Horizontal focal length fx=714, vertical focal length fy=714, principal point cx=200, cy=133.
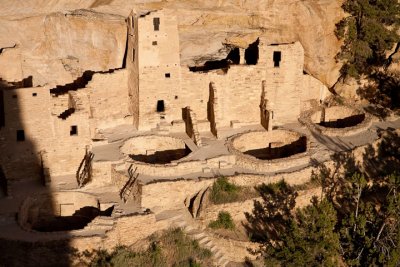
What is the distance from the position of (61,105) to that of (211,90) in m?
6.10

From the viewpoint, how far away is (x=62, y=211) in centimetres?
2577

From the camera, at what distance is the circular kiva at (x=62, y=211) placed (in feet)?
83.1

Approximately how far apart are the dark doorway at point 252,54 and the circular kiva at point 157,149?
4.82 m

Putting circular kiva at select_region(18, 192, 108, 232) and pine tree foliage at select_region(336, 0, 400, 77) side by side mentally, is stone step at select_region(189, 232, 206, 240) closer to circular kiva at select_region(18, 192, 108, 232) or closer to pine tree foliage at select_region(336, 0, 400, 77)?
circular kiva at select_region(18, 192, 108, 232)

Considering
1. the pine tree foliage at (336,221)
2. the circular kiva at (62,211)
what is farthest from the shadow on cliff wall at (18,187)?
the pine tree foliage at (336,221)

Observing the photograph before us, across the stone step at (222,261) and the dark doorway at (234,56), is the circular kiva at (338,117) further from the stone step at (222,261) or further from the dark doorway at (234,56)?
the stone step at (222,261)

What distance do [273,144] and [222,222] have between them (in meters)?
5.85

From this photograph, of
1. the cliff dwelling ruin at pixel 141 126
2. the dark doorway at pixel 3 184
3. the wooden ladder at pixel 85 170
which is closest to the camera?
the cliff dwelling ruin at pixel 141 126

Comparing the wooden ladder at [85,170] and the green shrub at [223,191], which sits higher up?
the wooden ladder at [85,170]

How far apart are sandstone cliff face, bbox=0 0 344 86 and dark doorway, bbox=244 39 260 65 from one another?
0.28 meters

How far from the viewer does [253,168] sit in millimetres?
26969

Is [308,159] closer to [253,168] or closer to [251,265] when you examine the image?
[253,168]

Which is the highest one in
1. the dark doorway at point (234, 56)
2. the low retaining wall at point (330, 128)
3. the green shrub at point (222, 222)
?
the dark doorway at point (234, 56)

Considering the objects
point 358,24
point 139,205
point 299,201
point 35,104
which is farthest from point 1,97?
point 358,24
